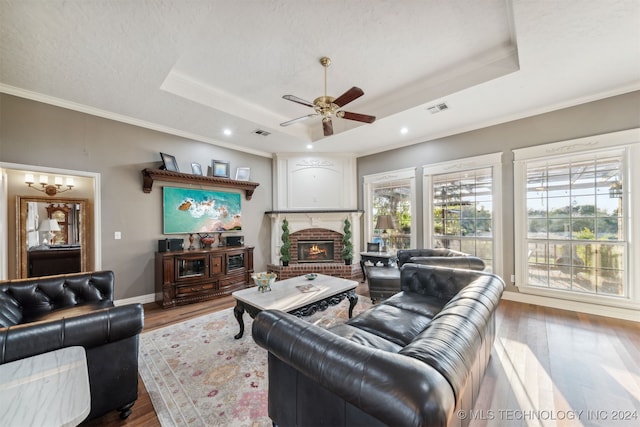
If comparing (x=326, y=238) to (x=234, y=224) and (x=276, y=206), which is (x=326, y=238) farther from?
(x=234, y=224)

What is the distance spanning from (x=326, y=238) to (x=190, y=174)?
3.08m

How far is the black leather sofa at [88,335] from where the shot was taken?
129 centimetres

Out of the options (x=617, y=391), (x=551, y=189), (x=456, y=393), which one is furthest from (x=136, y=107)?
(x=551, y=189)

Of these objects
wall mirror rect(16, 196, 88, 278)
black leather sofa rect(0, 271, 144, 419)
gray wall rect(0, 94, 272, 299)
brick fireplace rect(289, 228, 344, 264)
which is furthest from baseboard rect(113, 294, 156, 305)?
brick fireplace rect(289, 228, 344, 264)

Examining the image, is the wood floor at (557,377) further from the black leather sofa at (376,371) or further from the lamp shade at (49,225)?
the lamp shade at (49,225)

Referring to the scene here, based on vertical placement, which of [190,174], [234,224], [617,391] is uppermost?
[190,174]

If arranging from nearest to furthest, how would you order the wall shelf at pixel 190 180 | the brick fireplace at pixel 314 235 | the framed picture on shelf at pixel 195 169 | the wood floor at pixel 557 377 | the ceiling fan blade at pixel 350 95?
the wood floor at pixel 557 377
the ceiling fan blade at pixel 350 95
the wall shelf at pixel 190 180
the framed picture on shelf at pixel 195 169
the brick fireplace at pixel 314 235

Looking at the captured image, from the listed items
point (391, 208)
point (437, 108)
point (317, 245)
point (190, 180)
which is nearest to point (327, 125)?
point (437, 108)

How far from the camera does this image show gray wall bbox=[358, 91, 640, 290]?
3166 millimetres

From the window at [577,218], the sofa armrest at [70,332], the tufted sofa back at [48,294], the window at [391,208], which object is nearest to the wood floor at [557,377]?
the window at [577,218]

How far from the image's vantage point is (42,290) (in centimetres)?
234

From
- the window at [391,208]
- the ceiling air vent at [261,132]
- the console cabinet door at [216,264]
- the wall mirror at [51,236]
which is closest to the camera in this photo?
the wall mirror at [51,236]

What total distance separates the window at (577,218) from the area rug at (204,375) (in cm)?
332

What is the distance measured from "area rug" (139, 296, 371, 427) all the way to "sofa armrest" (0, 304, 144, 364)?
0.68 m
